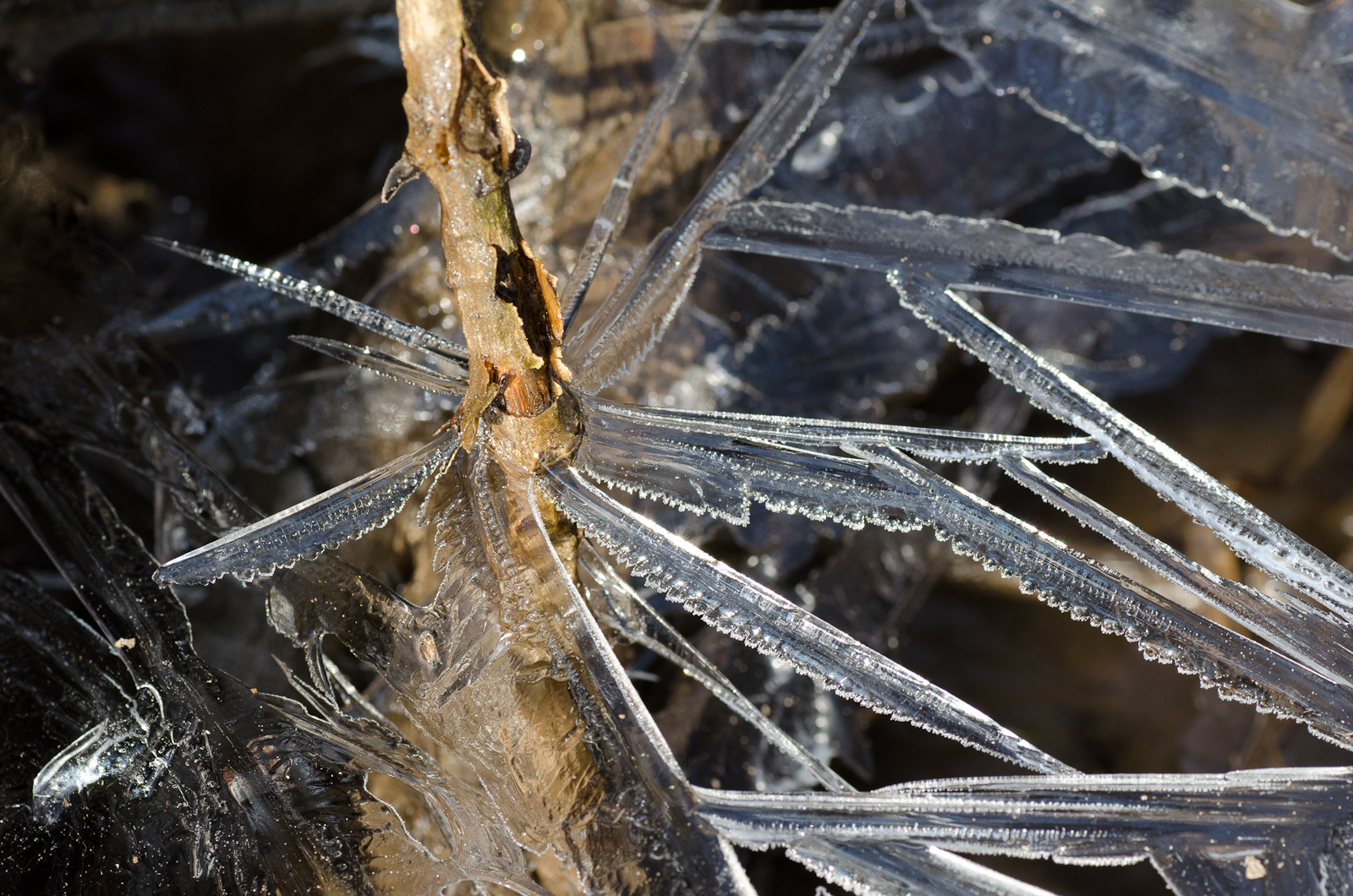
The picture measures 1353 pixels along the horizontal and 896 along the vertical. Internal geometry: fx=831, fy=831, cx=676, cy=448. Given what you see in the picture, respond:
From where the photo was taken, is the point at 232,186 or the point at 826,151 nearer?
the point at 826,151

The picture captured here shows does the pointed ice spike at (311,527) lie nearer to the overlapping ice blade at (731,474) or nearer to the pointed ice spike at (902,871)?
the overlapping ice blade at (731,474)

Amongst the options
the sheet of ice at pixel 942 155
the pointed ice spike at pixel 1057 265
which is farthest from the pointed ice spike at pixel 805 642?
the sheet of ice at pixel 942 155

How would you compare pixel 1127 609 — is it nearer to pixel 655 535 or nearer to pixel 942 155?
pixel 655 535

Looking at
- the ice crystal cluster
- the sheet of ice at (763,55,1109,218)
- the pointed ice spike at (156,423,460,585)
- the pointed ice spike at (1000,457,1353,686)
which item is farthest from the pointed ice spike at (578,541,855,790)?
the sheet of ice at (763,55,1109,218)

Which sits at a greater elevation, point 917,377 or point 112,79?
point 112,79

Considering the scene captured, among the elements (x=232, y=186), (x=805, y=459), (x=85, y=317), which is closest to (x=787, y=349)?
(x=805, y=459)

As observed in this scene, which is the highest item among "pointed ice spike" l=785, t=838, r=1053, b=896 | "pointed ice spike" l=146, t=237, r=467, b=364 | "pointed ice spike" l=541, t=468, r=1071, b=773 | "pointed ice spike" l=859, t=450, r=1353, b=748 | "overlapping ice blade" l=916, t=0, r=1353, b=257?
"overlapping ice blade" l=916, t=0, r=1353, b=257

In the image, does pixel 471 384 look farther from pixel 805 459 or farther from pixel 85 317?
pixel 85 317

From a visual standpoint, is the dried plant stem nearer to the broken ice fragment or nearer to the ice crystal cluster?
the ice crystal cluster
